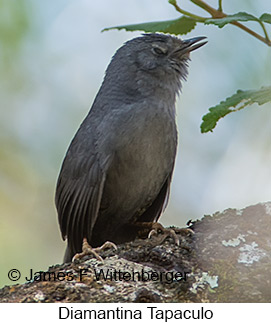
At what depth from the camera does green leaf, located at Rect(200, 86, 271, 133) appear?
2101mm

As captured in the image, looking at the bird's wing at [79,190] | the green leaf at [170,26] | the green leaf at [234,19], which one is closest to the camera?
the green leaf at [234,19]

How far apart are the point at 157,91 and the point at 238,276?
1.99 meters

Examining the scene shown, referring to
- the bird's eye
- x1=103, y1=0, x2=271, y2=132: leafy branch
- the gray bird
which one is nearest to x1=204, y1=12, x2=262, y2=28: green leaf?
x1=103, y1=0, x2=271, y2=132: leafy branch

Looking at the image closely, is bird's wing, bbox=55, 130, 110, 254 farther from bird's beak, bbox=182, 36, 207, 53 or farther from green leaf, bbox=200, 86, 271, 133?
green leaf, bbox=200, 86, 271, 133

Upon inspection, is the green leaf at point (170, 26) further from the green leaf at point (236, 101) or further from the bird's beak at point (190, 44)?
the bird's beak at point (190, 44)

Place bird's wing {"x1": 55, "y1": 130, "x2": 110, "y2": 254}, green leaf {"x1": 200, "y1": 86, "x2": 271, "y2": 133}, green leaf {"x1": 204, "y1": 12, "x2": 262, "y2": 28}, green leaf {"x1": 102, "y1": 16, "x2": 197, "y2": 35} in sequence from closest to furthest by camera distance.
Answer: green leaf {"x1": 200, "y1": 86, "x2": 271, "y2": 133}, green leaf {"x1": 204, "y1": 12, "x2": 262, "y2": 28}, green leaf {"x1": 102, "y1": 16, "x2": 197, "y2": 35}, bird's wing {"x1": 55, "y1": 130, "x2": 110, "y2": 254}

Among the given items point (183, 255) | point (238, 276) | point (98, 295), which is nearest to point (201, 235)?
point (183, 255)

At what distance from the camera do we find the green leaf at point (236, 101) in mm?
2101

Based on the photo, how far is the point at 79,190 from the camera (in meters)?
3.92

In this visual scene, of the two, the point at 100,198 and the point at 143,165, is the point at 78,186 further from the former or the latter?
the point at 143,165

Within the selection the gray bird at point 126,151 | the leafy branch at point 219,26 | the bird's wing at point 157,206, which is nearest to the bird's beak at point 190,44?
the gray bird at point 126,151

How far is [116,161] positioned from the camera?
384 cm
